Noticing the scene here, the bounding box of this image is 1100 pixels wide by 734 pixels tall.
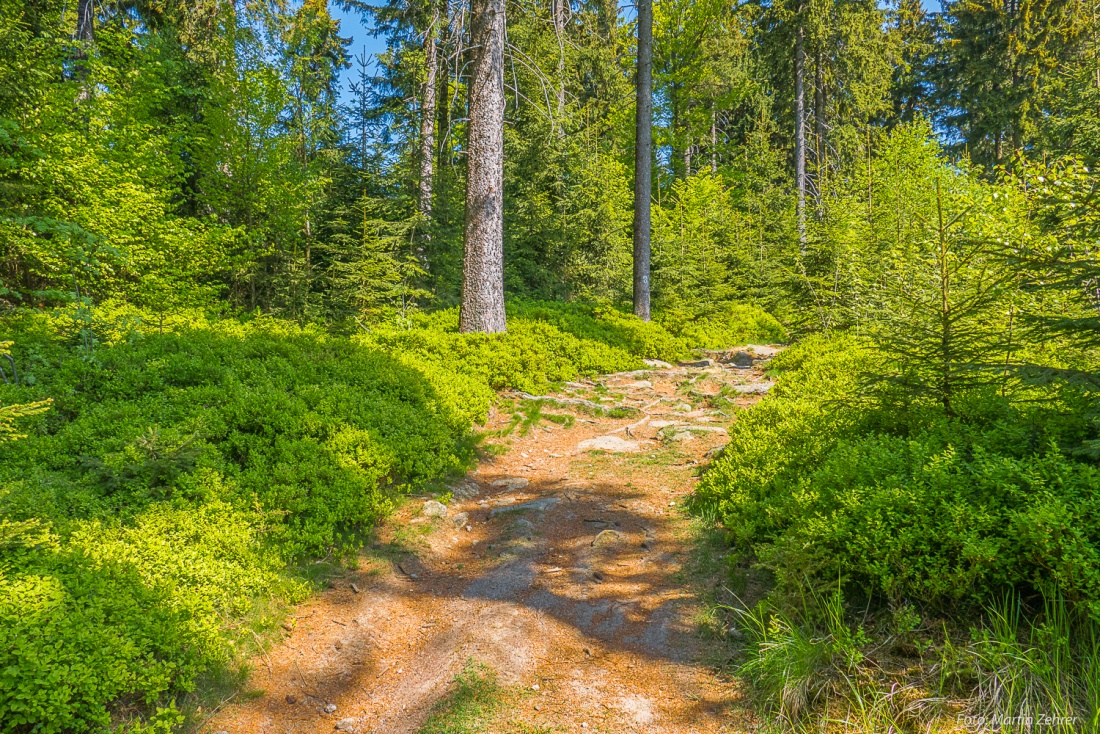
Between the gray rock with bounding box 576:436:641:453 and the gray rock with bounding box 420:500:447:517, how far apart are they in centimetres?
232

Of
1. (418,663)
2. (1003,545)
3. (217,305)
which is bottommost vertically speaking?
(418,663)

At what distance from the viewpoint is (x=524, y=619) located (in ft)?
12.0

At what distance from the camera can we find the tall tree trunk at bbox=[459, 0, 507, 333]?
9.20m

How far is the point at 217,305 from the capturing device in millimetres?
10602

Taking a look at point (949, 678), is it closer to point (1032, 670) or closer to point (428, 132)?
point (1032, 670)

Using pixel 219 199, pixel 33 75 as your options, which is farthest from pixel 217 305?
pixel 33 75

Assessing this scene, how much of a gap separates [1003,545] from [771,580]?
1363 mm

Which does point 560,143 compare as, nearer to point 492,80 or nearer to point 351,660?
point 492,80

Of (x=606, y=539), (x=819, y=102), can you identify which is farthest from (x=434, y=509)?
(x=819, y=102)

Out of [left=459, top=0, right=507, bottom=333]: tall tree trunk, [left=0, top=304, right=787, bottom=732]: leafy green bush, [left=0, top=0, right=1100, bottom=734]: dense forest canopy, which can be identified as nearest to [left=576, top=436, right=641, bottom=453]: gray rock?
[left=0, top=0, right=1100, bottom=734]: dense forest canopy

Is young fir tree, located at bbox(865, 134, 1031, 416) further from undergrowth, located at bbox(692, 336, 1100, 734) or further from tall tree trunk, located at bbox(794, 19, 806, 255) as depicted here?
tall tree trunk, located at bbox(794, 19, 806, 255)

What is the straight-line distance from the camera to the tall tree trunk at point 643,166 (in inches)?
538

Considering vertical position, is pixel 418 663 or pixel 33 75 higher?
pixel 33 75

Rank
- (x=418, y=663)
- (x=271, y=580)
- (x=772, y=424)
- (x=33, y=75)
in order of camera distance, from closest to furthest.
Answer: (x=418, y=663), (x=271, y=580), (x=772, y=424), (x=33, y=75)
